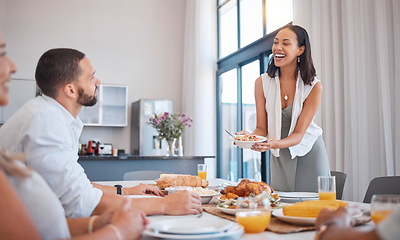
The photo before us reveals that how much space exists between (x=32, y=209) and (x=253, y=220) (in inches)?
20.3

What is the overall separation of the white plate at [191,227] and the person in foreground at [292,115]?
1.03m

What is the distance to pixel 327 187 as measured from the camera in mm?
1269

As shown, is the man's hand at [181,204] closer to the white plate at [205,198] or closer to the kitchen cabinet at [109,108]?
the white plate at [205,198]

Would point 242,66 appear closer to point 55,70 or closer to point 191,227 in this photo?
point 55,70

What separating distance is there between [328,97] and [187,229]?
2.58 m

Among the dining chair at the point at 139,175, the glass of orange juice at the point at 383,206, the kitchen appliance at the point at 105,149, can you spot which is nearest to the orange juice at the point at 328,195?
the glass of orange juice at the point at 383,206

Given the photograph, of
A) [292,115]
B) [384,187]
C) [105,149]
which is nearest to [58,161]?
[292,115]

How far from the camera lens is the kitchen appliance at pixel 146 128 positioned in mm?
5922

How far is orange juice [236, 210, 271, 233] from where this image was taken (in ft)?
3.04

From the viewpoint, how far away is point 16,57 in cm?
603

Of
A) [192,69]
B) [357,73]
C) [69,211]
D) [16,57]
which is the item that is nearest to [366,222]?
[69,211]

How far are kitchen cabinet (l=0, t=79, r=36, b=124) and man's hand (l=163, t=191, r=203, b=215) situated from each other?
5069 mm

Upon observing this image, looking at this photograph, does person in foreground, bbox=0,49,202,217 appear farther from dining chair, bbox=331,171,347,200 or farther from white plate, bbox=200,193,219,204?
dining chair, bbox=331,171,347,200

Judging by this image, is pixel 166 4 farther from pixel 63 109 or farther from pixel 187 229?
pixel 187 229
